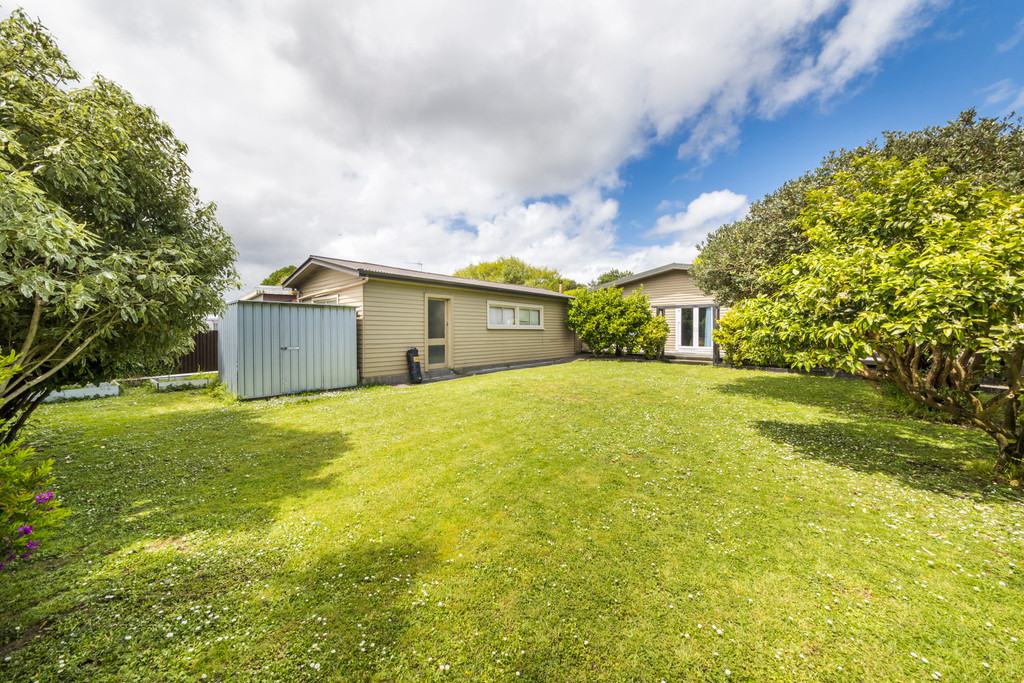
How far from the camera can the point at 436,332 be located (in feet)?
37.5

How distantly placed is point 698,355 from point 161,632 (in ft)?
53.9

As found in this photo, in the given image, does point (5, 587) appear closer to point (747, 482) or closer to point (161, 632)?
point (161, 632)

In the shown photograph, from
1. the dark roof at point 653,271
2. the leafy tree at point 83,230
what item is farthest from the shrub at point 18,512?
the dark roof at point 653,271

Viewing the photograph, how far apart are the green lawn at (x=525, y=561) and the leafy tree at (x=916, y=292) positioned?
3.96 feet

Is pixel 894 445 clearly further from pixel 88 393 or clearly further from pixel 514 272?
pixel 514 272

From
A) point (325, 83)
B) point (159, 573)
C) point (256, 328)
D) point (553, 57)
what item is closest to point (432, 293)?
point (256, 328)

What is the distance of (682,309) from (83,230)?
17.3 metres

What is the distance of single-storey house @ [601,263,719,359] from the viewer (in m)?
15.0

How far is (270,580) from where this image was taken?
224 cm

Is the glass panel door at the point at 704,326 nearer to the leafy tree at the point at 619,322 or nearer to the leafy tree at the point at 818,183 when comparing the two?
the leafy tree at the point at 619,322

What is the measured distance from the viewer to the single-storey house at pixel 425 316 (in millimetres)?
9781

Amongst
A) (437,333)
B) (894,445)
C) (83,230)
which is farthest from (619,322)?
(83,230)

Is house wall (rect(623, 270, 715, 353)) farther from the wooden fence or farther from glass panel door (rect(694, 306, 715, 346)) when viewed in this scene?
the wooden fence

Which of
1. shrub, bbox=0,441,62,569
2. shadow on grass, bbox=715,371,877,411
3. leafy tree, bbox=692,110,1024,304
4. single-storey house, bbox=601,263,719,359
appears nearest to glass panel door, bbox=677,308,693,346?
single-storey house, bbox=601,263,719,359
